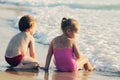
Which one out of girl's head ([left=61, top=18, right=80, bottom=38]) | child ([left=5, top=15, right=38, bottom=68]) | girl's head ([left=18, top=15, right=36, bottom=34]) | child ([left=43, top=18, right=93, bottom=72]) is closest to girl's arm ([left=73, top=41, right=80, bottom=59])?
child ([left=43, top=18, right=93, bottom=72])

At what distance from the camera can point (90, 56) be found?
7.63 metres

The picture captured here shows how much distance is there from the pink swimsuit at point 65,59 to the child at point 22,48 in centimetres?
36

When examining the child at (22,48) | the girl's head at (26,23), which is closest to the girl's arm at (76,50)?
the child at (22,48)

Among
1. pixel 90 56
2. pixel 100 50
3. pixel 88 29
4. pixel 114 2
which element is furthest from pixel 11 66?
pixel 114 2

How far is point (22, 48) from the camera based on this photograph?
6363 mm

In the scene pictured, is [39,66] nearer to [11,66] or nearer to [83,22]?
[11,66]

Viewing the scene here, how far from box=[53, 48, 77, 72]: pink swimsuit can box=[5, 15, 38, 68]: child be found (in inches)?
14.2

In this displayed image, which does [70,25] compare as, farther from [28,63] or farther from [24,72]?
[24,72]

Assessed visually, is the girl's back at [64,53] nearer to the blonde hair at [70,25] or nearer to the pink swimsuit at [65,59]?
the pink swimsuit at [65,59]

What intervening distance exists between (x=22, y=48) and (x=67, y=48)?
27.7 inches

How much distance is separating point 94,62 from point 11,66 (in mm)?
1557

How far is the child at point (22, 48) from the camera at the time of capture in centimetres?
635

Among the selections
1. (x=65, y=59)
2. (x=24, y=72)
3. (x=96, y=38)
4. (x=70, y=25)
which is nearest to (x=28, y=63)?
(x=24, y=72)

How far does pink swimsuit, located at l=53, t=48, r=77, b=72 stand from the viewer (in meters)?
6.38
